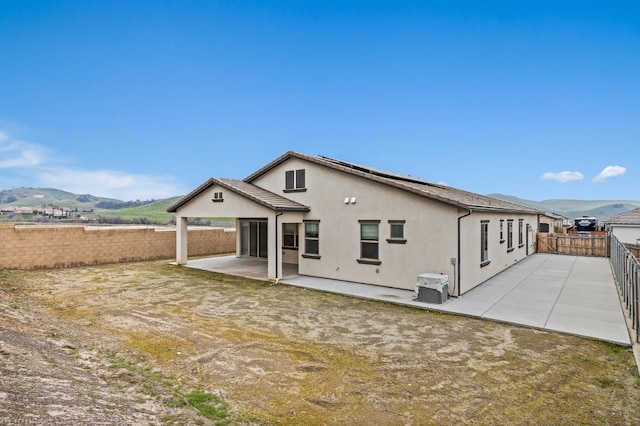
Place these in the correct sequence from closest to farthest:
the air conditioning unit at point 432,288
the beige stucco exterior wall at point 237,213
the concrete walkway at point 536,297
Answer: the concrete walkway at point 536,297, the air conditioning unit at point 432,288, the beige stucco exterior wall at point 237,213

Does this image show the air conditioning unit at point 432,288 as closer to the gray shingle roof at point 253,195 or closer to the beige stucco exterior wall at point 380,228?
the beige stucco exterior wall at point 380,228

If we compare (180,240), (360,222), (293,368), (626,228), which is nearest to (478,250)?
(360,222)

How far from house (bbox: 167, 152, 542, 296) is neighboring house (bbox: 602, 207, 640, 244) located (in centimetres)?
1237

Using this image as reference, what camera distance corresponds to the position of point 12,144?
45.8 meters

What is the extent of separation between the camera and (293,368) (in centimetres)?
561

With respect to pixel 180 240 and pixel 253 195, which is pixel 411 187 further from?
pixel 180 240

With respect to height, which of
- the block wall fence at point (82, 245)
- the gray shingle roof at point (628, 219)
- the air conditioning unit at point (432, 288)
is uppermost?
the gray shingle roof at point (628, 219)

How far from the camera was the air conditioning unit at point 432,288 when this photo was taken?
985cm

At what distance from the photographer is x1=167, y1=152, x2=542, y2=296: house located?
36.2 feet

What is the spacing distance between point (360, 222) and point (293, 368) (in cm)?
769

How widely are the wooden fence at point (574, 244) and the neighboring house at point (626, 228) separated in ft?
5.04

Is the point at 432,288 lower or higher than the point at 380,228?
lower

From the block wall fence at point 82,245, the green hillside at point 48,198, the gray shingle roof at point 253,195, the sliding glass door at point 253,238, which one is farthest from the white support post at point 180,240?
the green hillside at point 48,198

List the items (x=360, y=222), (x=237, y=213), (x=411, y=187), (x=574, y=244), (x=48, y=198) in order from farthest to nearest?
(x=48, y=198), (x=574, y=244), (x=237, y=213), (x=360, y=222), (x=411, y=187)
